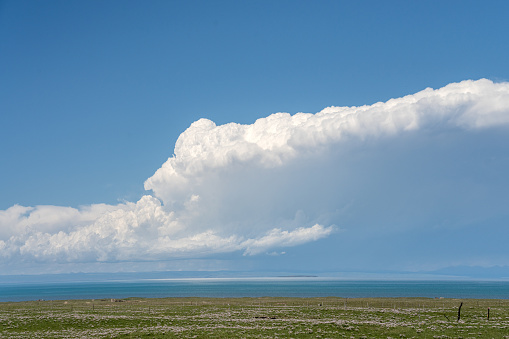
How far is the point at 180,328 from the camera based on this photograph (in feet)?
165

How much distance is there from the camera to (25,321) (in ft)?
191

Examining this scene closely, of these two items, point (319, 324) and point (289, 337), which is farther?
point (319, 324)

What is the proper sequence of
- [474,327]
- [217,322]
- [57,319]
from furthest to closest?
[57,319] < [217,322] < [474,327]

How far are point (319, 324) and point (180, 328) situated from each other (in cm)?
1834

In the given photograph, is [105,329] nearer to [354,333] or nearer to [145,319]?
[145,319]

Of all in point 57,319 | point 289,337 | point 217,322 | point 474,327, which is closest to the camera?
point 289,337

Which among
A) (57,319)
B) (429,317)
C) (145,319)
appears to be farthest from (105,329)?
(429,317)

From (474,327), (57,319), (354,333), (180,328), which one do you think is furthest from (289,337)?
(57,319)

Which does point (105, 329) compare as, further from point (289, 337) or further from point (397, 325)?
point (397, 325)

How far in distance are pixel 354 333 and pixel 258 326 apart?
41.2 ft

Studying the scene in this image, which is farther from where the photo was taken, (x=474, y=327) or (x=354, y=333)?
(x=474, y=327)

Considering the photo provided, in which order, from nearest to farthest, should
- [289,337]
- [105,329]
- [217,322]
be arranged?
[289,337] → [105,329] → [217,322]

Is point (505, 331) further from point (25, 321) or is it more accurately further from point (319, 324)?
point (25, 321)

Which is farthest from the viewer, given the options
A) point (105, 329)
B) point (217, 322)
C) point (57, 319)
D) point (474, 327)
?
point (57, 319)
